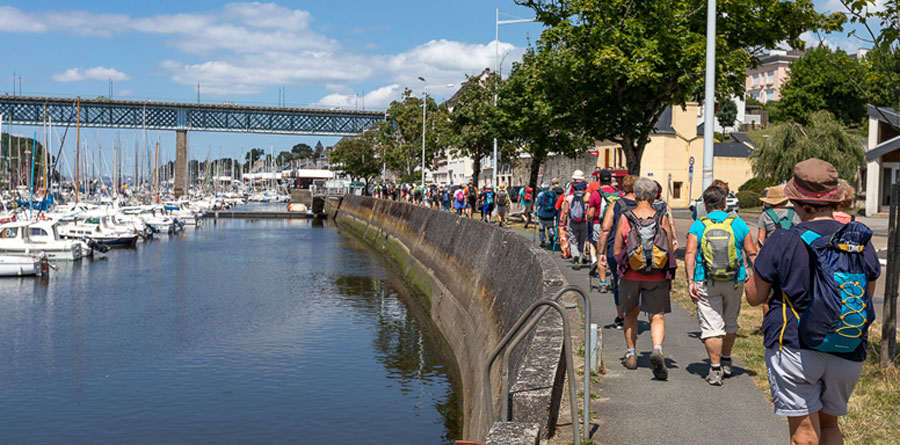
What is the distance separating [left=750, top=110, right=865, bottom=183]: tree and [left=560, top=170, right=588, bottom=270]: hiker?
1613 inches

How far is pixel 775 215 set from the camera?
9484 mm

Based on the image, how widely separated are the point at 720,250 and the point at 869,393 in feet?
6.06

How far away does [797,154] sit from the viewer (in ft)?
184

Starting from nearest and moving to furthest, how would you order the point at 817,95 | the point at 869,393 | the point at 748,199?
the point at 869,393 < the point at 748,199 < the point at 817,95

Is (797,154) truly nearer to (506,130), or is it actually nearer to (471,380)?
(506,130)

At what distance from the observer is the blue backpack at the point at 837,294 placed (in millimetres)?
4582

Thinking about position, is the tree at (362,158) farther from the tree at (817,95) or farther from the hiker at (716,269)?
the hiker at (716,269)

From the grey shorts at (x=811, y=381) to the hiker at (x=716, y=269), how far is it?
3584 millimetres

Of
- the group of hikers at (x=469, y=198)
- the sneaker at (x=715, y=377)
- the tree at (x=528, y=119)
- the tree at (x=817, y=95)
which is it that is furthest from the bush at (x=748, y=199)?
the sneaker at (x=715, y=377)

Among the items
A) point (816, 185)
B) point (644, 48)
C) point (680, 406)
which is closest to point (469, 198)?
point (644, 48)

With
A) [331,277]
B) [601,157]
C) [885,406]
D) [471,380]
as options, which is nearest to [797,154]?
[601,157]

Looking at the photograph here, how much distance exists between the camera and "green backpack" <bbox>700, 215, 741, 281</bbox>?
8328 millimetres

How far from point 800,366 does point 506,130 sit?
37.1 metres

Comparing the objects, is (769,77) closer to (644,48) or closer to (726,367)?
(644,48)
